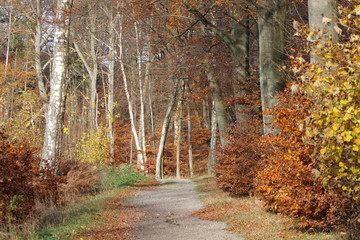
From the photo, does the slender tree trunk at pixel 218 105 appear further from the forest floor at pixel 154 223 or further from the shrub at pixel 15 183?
the shrub at pixel 15 183

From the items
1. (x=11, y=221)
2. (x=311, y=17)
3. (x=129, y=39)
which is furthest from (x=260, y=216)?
(x=129, y=39)

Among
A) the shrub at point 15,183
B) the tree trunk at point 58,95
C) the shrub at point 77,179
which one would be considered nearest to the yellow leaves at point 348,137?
the shrub at point 15,183

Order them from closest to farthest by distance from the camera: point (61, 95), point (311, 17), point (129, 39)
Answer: point (311, 17)
point (61, 95)
point (129, 39)

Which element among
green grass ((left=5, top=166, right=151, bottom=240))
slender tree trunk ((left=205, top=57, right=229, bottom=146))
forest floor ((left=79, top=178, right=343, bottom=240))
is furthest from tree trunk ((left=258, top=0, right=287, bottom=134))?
slender tree trunk ((left=205, top=57, right=229, bottom=146))

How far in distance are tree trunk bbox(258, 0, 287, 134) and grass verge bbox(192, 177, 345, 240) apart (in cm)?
209

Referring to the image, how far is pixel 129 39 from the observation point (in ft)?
87.4

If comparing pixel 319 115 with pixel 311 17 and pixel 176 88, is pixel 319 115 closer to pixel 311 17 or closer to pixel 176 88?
pixel 311 17

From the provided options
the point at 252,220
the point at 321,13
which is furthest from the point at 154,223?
the point at 321,13

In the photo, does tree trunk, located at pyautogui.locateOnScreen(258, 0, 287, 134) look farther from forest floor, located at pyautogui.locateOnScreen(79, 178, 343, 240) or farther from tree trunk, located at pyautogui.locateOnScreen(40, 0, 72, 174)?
tree trunk, located at pyautogui.locateOnScreen(40, 0, 72, 174)

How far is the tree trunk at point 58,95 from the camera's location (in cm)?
939

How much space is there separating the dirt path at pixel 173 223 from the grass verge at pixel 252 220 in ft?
1.02

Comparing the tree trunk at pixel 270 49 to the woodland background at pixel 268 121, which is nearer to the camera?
the woodland background at pixel 268 121

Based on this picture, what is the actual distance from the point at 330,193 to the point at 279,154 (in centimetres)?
142

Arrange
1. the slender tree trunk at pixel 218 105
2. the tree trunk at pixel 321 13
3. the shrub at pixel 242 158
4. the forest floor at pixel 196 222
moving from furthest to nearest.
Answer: the slender tree trunk at pixel 218 105 < the shrub at pixel 242 158 < the forest floor at pixel 196 222 < the tree trunk at pixel 321 13
